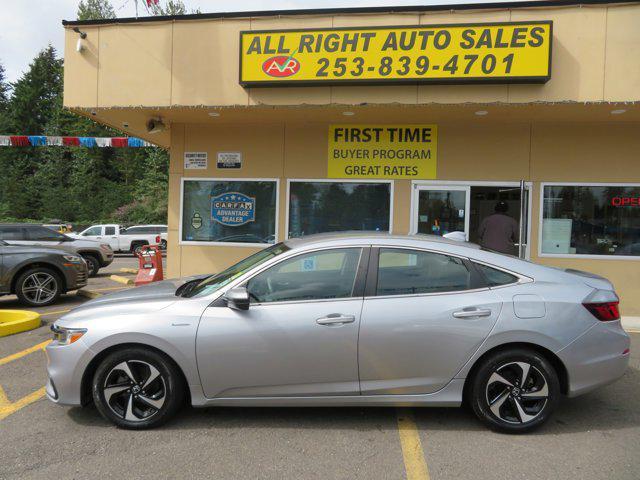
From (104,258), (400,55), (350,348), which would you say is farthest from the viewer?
(104,258)

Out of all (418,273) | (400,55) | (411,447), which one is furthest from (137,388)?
(400,55)

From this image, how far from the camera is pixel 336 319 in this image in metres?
3.59

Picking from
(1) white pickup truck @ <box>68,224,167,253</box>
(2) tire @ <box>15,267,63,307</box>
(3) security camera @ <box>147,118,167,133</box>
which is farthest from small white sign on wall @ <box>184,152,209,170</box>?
(1) white pickup truck @ <box>68,224,167,253</box>

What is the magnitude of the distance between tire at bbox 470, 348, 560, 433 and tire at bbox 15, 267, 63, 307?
7.91m

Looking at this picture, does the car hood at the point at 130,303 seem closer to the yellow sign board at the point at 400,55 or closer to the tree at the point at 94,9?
the yellow sign board at the point at 400,55

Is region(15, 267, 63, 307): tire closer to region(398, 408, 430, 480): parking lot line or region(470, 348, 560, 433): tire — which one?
region(398, 408, 430, 480): parking lot line

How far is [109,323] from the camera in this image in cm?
364

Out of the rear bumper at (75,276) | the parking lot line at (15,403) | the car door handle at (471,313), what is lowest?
the parking lot line at (15,403)

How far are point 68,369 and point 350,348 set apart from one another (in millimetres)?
2129

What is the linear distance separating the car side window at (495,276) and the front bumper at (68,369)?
308cm

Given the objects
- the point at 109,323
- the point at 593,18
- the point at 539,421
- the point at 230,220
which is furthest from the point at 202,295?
the point at 593,18

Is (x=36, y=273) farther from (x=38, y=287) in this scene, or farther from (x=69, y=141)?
(x=69, y=141)

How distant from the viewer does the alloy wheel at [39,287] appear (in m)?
8.63

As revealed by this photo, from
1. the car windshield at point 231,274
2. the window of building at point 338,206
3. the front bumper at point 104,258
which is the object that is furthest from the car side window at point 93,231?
the car windshield at point 231,274
